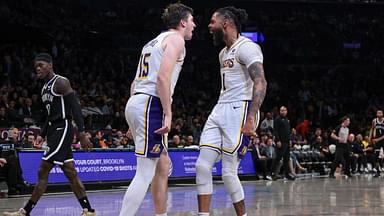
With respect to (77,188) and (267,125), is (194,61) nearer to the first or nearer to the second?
(267,125)

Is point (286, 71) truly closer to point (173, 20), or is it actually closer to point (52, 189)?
point (52, 189)

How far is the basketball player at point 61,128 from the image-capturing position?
10.7 metres

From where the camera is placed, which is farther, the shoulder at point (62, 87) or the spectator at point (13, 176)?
the spectator at point (13, 176)

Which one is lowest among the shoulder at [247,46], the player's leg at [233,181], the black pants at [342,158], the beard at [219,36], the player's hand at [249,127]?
the black pants at [342,158]

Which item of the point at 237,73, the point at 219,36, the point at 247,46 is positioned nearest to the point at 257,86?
the point at 237,73

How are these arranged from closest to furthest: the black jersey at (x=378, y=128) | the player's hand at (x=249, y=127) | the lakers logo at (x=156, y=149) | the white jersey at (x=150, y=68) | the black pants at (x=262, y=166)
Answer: the lakers logo at (x=156, y=149) < the white jersey at (x=150, y=68) < the player's hand at (x=249, y=127) < the black pants at (x=262, y=166) < the black jersey at (x=378, y=128)

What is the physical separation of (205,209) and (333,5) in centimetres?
3524

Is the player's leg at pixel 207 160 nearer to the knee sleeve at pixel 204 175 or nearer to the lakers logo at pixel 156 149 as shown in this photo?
the knee sleeve at pixel 204 175

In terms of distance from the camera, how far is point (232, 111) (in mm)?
8758

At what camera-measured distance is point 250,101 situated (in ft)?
29.1

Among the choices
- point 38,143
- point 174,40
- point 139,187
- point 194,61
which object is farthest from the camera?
point 194,61

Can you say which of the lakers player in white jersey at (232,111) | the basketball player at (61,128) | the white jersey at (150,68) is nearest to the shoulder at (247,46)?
the lakers player in white jersey at (232,111)

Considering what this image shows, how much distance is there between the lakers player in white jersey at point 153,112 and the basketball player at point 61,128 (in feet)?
10.1

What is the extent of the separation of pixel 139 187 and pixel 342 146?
19.1m
